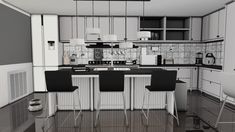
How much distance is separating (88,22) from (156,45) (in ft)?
8.55

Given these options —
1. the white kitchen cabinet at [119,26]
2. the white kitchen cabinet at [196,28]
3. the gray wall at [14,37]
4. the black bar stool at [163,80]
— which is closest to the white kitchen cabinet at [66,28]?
the gray wall at [14,37]

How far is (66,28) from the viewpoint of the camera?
5723 millimetres

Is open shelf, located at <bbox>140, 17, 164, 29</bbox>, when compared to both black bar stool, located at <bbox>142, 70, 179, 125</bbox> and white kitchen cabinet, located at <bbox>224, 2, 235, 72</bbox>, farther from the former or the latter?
black bar stool, located at <bbox>142, 70, 179, 125</bbox>

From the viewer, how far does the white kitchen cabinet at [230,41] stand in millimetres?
4066

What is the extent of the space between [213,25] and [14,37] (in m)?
5.81

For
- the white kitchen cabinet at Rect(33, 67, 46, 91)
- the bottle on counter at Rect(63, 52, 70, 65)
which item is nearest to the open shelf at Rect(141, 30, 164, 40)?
the bottle on counter at Rect(63, 52, 70, 65)

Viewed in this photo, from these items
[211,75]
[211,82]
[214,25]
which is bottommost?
[211,82]

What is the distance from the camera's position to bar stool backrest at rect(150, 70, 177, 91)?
2865 mm

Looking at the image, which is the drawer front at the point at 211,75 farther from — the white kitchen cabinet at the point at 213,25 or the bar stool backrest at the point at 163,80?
the bar stool backrest at the point at 163,80

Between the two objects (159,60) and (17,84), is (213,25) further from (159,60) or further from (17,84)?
(17,84)

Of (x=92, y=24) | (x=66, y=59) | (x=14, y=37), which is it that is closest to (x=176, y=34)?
(x=92, y=24)

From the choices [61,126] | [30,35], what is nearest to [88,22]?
[30,35]

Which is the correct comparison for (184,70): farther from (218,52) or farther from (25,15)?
(25,15)

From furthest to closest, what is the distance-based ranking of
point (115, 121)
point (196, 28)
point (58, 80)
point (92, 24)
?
point (196, 28)
point (92, 24)
point (115, 121)
point (58, 80)
